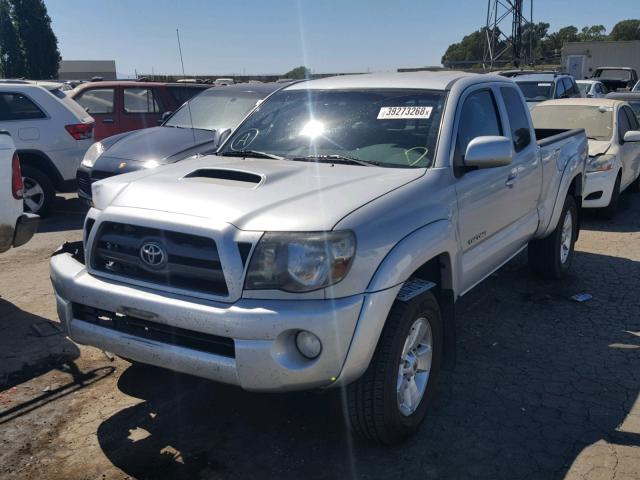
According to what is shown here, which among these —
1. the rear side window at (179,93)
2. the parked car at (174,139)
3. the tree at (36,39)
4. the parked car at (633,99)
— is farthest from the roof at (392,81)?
the tree at (36,39)

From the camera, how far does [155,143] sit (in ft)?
27.3

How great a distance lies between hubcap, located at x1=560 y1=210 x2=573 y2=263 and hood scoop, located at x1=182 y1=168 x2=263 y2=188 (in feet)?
12.5

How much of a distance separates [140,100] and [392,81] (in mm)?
7937

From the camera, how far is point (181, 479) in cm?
326

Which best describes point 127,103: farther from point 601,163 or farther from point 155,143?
point 601,163

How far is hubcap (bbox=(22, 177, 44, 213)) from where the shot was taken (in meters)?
9.16

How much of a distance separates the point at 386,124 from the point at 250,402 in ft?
6.35

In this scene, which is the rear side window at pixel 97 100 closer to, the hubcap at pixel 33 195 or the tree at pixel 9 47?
the hubcap at pixel 33 195

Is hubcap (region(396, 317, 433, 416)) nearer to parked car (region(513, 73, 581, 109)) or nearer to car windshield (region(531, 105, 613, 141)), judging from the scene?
car windshield (region(531, 105, 613, 141))

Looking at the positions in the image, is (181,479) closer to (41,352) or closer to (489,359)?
(41,352)

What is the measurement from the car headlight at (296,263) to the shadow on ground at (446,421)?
992 millimetres

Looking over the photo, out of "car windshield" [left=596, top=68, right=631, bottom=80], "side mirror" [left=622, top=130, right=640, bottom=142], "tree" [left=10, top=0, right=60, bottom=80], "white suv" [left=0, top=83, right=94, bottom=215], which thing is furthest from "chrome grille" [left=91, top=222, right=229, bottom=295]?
"tree" [left=10, top=0, right=60, bottom=80]

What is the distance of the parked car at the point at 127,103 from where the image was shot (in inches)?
455

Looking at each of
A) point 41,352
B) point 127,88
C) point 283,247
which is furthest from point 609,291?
point 127,88
